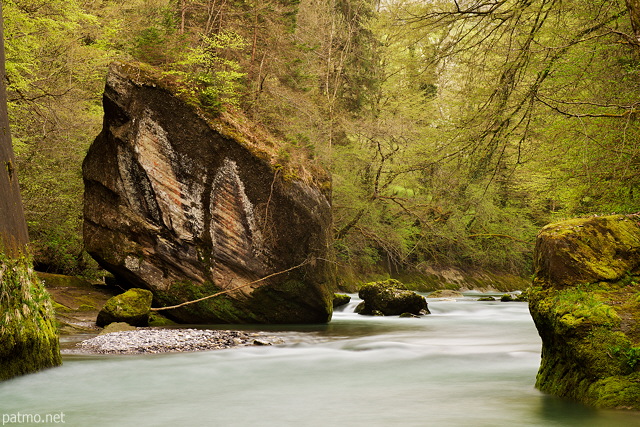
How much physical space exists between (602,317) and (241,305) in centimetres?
951

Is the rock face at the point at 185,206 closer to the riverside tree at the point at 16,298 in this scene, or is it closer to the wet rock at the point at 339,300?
the wet rock at the point at 339,300

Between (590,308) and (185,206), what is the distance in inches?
377

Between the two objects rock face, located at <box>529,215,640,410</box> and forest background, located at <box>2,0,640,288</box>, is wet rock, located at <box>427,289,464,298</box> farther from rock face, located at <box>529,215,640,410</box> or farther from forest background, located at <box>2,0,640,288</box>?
rock face, located at <box>529,215,640,410</box>

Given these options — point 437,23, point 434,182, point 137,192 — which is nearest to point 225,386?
point 437,23

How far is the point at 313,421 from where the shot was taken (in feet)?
18.4

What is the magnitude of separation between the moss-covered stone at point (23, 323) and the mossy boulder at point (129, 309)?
3.91m

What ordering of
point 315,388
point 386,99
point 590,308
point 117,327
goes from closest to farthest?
point 590,308, point 315,388, point 117,327, point 386,99

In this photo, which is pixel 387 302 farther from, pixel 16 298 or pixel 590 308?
pixel 16 298

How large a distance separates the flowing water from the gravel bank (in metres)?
0.49

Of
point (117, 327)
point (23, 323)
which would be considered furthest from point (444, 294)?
point (23, 323)

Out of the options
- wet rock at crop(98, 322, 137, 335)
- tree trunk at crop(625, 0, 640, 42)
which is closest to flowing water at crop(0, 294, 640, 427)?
wet rock at crop(98, 322, 137, 335)

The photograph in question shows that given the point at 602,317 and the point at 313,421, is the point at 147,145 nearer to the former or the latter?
the point at 313,421

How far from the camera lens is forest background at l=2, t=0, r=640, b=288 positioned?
7.69 meters

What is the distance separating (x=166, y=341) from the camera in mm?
10109
